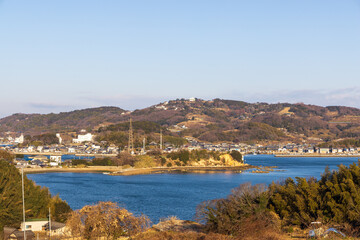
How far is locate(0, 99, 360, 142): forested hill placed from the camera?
124 m

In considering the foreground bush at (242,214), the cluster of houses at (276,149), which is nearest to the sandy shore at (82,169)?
the foreground bush at (242,214)

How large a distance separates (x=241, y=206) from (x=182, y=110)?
14973 cm

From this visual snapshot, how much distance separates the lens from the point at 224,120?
155250 millimetres

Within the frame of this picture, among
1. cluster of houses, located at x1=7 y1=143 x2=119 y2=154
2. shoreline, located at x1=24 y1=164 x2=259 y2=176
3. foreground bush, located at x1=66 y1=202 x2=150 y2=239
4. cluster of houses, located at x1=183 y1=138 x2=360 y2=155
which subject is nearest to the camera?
foreground bush, located at x1=66 y1=202 x2=150 y2=239

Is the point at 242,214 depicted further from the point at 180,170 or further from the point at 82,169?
the point at 180,170

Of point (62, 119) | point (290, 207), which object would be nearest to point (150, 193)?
point (290, 207)

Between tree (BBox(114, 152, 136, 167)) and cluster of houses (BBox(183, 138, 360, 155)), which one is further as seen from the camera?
cluster of houses (BBox(183, 138, 360, 155))

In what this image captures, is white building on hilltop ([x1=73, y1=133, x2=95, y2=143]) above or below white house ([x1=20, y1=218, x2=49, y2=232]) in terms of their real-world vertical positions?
above

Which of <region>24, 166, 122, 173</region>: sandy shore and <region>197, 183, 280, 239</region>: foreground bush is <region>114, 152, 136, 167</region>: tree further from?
<region>197, 183, 280, 239</region>: foreground bush

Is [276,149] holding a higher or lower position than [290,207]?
higher

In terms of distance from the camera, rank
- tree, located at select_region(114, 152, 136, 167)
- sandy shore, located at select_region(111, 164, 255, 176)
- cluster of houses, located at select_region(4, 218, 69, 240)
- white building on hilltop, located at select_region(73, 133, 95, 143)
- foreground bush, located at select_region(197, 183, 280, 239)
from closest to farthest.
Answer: foreground bush, located at select_region(197, 183, 280, 239), cluster of houses, located at select_region(4, 218, 69, 240), sandy shore, located at select_region(111, 164, 255, 176), tree, located at select_region(114, 152, 136, 167), white building on hilltop, located at select_region(73, 133, 95, 143)

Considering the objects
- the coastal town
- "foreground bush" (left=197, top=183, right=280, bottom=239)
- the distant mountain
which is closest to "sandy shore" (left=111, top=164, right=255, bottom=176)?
the coastal town

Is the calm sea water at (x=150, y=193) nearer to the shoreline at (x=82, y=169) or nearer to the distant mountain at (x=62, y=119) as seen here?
the shoreline at (x=82, y=169)

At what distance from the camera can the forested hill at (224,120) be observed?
407ft
